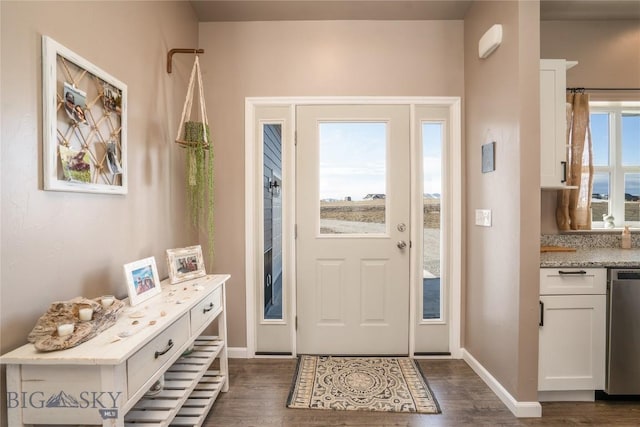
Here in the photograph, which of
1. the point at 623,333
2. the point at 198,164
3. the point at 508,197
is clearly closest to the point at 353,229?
the point at 508,197

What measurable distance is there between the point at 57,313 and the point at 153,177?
3.40 feet

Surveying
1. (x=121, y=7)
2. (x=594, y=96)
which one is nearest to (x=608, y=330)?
(x=594, y=96)

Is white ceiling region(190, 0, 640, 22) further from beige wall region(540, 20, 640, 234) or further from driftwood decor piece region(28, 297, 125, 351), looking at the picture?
driftwood decor piece region(28, 297, 125, 351)

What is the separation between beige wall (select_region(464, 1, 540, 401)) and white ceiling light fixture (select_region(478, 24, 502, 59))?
0.04m

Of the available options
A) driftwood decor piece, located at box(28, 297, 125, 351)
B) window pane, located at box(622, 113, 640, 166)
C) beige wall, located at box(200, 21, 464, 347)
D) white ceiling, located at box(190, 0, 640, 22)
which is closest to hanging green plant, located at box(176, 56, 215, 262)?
beige wall, located at box(200, 21, 464, 347)

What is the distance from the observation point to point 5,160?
1009 mm

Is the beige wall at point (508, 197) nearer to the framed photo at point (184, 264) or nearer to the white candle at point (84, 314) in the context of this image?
the framed photo at point (184, 264)

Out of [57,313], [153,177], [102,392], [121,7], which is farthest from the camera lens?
[153,177]

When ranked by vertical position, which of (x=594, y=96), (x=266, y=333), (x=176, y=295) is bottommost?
(x=266, y=333)

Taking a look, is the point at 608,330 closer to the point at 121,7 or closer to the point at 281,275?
the point at 281,275

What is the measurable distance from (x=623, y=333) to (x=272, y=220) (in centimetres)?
256

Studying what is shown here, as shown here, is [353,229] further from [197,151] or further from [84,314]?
[84,314]

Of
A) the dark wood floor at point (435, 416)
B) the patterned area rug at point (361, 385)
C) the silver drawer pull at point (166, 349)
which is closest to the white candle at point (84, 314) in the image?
the silver drawer pull at point (166, 349)

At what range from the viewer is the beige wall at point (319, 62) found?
256cm
